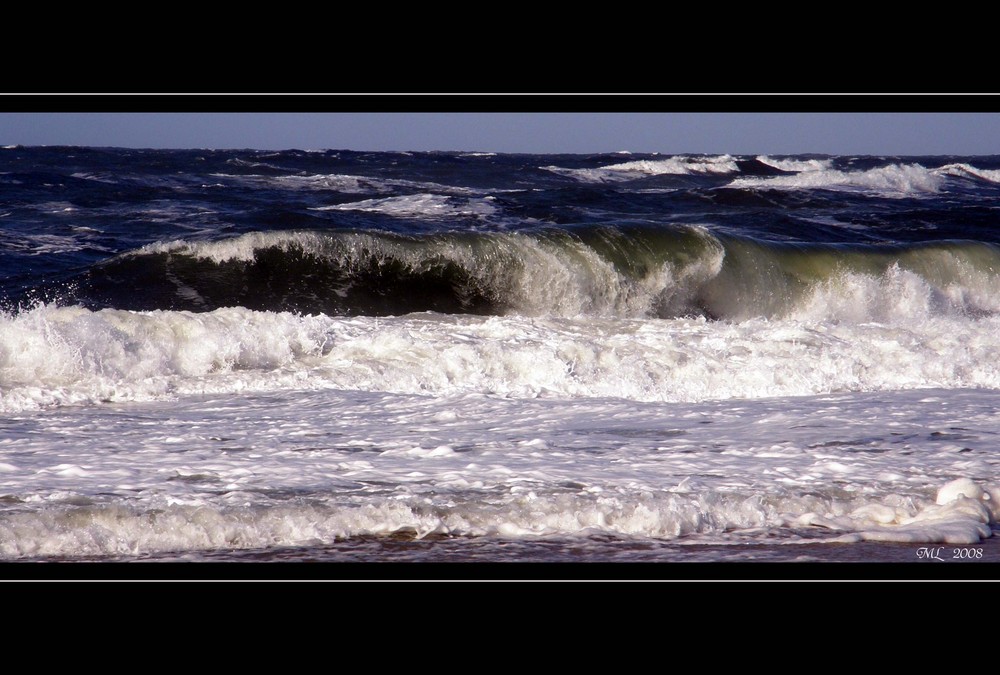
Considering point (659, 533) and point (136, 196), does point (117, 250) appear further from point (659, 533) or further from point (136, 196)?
point (659, 533)

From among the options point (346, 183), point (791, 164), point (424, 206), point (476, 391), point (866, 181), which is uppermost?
point (791, 164)

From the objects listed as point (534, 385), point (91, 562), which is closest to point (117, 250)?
point (534, 385)

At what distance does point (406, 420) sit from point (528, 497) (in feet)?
4.40

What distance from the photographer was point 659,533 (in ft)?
10.1

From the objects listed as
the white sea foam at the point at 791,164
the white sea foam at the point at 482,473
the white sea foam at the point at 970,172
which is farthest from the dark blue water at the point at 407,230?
the white sea foam at the point at 970,172

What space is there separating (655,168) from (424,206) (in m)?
11.6

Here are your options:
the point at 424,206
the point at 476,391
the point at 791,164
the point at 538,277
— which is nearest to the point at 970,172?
the point at 791,164

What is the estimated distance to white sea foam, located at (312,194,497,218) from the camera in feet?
40.8

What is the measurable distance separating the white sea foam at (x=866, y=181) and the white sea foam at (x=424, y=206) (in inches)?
259
